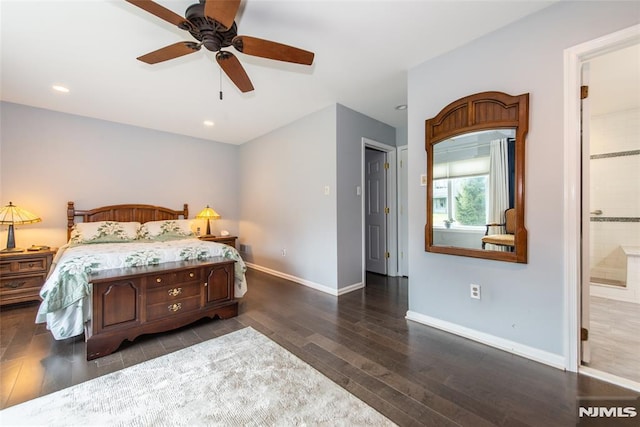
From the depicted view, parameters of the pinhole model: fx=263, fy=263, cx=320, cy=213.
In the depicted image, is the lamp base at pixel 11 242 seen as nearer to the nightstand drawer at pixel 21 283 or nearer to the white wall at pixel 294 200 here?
the nightstand drawer at pixel 21 283

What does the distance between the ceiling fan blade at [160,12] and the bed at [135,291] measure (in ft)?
6.44

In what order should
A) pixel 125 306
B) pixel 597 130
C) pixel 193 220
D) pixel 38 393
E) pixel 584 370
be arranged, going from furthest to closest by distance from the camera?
pixel 193 220 < pixel 597 130 < pixel 125 306 < pixel 584 370 < pixel 38 393

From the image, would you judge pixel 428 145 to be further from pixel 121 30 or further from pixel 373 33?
pixel 121 30

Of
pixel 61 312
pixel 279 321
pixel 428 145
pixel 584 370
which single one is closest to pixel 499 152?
pixel 428 145

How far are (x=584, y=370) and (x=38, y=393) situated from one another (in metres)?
3.63

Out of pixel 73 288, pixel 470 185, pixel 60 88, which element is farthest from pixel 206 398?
pixel 60 88

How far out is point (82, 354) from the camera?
7.00 feet

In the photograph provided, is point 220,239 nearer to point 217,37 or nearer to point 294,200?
point 294,200

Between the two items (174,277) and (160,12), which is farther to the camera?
(174,277)

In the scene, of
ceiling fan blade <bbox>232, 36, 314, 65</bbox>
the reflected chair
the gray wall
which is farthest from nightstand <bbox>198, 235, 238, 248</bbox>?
the reflected chair

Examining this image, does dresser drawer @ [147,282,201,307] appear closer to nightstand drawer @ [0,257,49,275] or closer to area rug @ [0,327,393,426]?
area rug @ [0,327,393,426]

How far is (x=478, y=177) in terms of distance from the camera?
7.69 ft

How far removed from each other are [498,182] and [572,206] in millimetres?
507

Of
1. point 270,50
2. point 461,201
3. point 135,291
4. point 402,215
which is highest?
point 270,50
